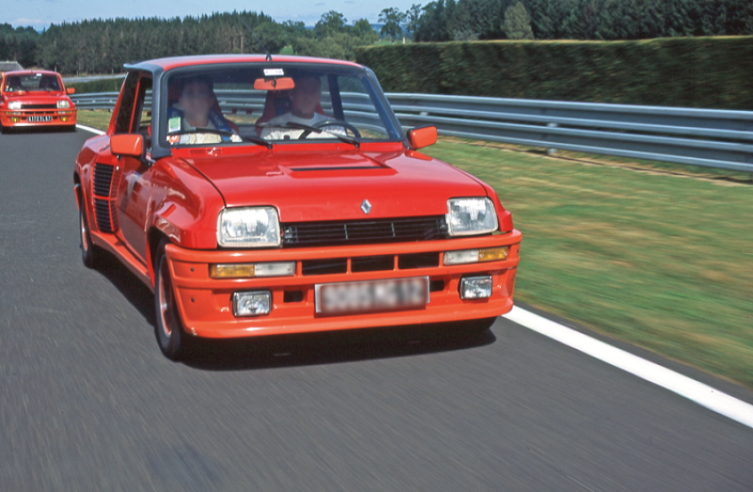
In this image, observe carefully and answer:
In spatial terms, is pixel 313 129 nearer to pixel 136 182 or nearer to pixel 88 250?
pixel 136 182

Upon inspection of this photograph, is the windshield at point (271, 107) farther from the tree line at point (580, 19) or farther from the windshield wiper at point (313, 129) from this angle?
the tree line at point (580, 19)

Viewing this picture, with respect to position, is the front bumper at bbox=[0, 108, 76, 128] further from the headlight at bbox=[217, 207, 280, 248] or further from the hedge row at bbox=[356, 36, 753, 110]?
the headlight at bbox=[217, 207, 280, 248]

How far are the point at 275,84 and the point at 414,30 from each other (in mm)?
155919

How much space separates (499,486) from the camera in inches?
115

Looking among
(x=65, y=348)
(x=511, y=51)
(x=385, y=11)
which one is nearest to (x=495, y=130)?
(x=511, y=51)

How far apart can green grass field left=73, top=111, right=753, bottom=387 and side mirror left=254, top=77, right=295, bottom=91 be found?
1.98 meters

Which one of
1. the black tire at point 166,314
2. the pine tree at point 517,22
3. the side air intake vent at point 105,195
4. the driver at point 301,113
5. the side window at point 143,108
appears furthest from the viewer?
the pine tree at point 517,22

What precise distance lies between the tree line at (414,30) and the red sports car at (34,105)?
1365 inches

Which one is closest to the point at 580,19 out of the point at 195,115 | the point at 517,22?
the point at 517,22

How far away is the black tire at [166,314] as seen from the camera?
4324 millimetres

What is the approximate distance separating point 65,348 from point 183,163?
1129 millimetres

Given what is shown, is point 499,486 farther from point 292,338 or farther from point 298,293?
point 292,338

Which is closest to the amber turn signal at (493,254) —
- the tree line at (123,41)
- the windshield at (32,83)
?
the windshield at (32,83)

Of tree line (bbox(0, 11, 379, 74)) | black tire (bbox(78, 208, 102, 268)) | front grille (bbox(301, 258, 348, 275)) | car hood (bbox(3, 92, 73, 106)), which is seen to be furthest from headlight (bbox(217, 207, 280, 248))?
tree line (bbox(0, 11, 379, 74))
